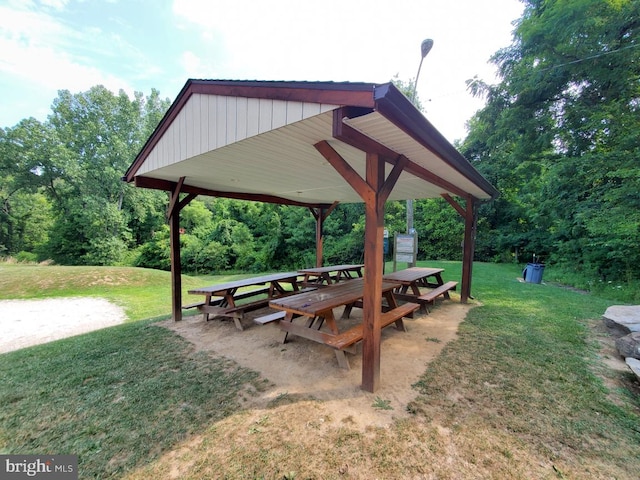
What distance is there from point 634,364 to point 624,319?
1445mm


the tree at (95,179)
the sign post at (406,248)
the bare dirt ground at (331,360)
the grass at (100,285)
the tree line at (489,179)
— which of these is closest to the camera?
the bare dirt ground at (331,360)

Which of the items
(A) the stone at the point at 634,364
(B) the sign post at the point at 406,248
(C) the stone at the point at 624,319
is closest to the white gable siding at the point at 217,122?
(A) the stone at the point at 634,364

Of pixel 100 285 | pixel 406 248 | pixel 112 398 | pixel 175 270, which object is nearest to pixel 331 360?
pixel 112 398

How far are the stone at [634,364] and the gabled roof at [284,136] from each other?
104 inches

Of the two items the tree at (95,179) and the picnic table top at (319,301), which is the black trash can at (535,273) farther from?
the tree at (95,179)

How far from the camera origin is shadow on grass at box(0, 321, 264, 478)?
1.75 meters

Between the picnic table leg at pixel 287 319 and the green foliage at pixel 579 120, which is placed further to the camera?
the green foliage at pixel 579 120

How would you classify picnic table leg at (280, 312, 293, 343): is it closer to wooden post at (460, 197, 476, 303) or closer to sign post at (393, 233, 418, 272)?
wooden post at (460, 197, 476, 303)

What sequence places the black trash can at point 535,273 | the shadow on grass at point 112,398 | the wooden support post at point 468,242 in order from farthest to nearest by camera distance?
1. the black trash can at point 535,273
2. the wooden support post at point 468,242
3. the shadow on grass at point 112,398

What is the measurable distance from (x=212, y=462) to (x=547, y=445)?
2195mm

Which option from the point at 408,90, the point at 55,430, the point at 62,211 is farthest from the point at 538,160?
the point at 62,211

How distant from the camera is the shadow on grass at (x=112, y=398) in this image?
1.75 metres

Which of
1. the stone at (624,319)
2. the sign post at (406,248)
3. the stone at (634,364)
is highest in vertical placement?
the sign post at (406,248)

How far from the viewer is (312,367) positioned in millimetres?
2822
